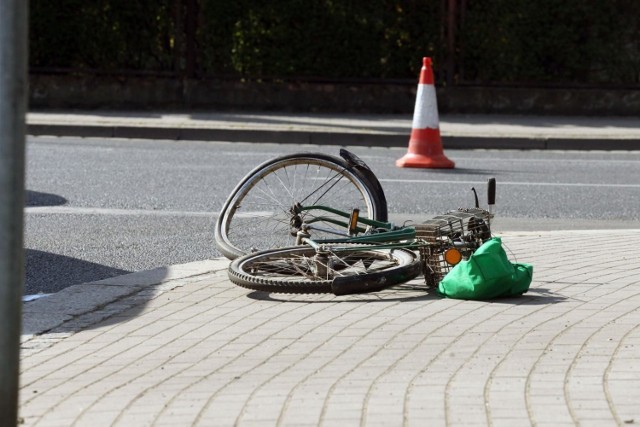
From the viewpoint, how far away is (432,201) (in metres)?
10.2

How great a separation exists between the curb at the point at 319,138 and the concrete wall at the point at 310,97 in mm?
2831

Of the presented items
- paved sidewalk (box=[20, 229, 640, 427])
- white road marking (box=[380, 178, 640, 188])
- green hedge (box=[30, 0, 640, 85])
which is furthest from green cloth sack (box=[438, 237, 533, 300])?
green hedge (box=[30, 0, 640, 85])

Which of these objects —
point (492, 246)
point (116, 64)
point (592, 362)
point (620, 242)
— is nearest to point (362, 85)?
point (116, 64)

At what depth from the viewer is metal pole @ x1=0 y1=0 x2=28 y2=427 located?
3258 millimetres

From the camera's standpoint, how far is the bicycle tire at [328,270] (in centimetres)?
588

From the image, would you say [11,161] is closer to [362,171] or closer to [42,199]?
[362,171]

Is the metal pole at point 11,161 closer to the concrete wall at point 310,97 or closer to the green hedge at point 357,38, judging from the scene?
the concrete wall at point 310,97

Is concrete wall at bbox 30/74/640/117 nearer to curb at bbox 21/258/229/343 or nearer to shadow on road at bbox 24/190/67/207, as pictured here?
shadow on road at bbox 24/190/67/207

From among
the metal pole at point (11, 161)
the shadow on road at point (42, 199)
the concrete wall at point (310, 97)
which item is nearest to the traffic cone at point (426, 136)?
the shadow on road at point (42, 199)

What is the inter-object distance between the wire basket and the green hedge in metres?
12.6

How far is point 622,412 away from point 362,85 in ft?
49.1

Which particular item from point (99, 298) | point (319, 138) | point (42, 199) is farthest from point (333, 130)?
point (99, 298)

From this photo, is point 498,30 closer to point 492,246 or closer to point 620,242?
point 620,242

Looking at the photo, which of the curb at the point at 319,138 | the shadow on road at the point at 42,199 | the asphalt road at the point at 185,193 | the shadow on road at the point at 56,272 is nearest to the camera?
the shadow on road at the point at 56,272
